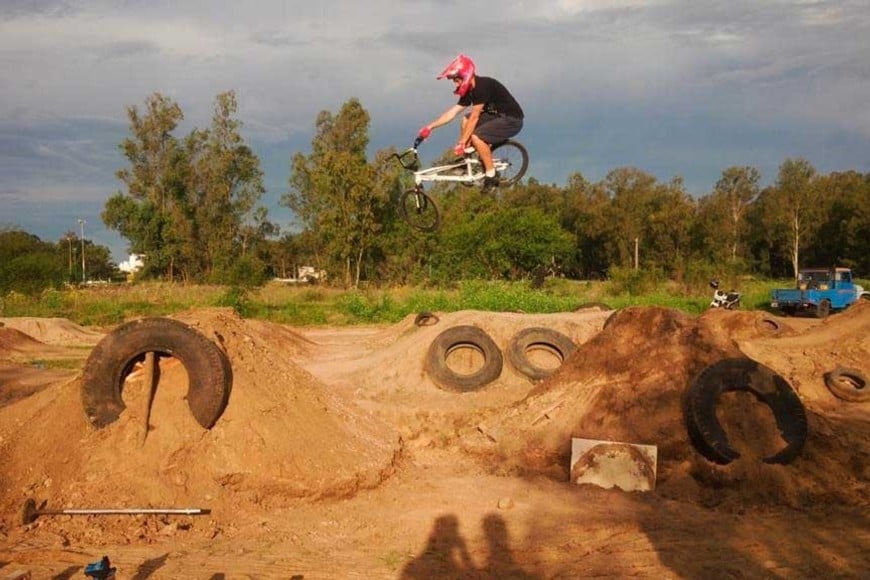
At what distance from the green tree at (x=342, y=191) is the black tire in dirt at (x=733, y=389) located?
28.5 meters

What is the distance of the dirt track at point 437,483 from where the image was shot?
685cm

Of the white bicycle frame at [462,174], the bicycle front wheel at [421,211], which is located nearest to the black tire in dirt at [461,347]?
the bicycle front wheel at [421,211]

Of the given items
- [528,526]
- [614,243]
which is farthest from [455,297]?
[614,243]

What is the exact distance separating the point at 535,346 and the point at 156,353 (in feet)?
29.5

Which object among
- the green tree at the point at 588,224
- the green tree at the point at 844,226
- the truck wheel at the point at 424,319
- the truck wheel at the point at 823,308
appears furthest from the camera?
the green tree at the point at 588,224

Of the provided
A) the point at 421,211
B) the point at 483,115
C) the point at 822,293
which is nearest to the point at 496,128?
the point at 483,115

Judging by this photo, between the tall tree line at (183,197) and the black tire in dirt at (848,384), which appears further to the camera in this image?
the tall tree line at (183,197)

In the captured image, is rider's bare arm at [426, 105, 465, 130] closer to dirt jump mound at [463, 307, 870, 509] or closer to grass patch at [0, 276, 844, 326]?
dirt jump mound at [463, 307, 870, 509]

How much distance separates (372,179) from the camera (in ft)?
127

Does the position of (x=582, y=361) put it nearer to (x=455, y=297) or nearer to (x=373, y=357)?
(x=373, y=357)

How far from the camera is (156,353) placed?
8844 mm

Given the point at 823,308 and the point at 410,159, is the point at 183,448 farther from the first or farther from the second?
the point at 823,308

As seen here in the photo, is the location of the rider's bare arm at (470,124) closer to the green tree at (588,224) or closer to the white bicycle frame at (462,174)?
the white bicycle frame at (462,174)

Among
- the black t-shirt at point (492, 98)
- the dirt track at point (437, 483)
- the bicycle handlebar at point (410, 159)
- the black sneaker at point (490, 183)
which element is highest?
the black t-shirt at point (492, 98)
